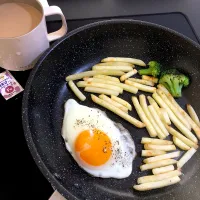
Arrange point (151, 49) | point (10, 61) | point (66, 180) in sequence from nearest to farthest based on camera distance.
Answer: point (66, 180) < point (10, 61) < point (151, 49)

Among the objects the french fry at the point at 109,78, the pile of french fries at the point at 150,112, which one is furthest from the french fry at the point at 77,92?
the french fry at the point at 109,78

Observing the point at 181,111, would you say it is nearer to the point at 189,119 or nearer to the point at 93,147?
the point at 189,119

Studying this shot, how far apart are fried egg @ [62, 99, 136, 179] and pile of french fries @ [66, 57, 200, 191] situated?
0.05 m

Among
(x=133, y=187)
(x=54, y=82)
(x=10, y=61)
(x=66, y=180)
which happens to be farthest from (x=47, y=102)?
(x=133, y=187)

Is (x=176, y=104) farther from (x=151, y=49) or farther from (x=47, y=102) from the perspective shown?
(x=47, y=102)

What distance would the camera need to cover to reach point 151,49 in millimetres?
1361

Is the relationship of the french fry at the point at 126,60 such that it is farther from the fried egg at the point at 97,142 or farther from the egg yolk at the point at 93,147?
the egg yolk at the point at 93,147

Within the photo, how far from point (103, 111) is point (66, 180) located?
0.32 meters

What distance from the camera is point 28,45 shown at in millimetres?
1128

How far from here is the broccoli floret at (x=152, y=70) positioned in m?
1.31

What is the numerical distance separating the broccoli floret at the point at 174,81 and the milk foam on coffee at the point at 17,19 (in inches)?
21.3

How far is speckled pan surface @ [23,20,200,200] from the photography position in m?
1.06

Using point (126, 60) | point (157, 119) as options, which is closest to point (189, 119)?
point (157, 119)

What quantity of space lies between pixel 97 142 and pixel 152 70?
1.33ft
